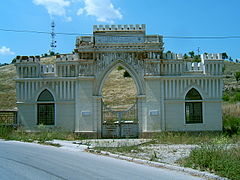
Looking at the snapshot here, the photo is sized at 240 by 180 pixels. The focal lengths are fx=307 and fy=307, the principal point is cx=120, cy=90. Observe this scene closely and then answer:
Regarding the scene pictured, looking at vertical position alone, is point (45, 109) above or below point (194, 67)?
below

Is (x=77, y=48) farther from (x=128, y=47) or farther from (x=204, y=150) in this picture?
(x=204, y=150)

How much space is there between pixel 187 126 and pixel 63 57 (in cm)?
930

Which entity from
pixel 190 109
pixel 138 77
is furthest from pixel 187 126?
pixel 138 77

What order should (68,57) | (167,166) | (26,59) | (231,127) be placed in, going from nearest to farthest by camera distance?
1. (167,166)
2. (68,57)
3. (26,59)
4. (231,127)

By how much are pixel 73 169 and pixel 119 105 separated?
27.4m

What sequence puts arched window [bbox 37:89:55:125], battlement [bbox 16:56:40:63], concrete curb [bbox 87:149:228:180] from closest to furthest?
1. concrete curb [bbox 87:149:228:180]
2. arched window [bbox 37:89:55:125]
3. battlement [bbox 16:56:40:63]

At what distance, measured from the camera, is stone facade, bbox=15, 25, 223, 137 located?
19.9 m

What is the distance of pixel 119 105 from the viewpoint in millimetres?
37000

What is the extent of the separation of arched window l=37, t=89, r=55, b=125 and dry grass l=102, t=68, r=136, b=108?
16.2 metres

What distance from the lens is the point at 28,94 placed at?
20344 millimetres

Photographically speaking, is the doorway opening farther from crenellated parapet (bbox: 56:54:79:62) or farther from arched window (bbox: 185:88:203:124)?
arched window (bbox: 185:88:203:124)

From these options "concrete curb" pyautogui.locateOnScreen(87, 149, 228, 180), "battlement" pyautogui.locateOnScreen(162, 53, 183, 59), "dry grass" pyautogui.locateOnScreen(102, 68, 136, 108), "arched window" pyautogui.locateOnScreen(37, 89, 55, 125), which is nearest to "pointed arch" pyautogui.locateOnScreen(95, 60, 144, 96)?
"battlement" pyautogui.locateOnScreen(162, 53, 183, 59)

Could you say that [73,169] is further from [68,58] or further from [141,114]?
[68,58]

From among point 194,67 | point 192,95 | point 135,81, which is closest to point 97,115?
point 135,81
